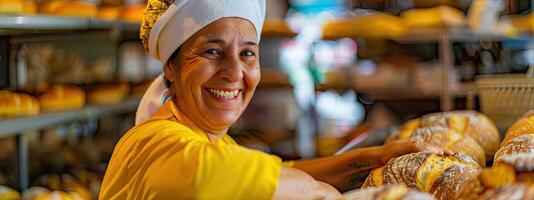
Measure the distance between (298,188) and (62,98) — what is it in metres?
2.40

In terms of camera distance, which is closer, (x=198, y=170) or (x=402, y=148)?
(x=198, y=170)

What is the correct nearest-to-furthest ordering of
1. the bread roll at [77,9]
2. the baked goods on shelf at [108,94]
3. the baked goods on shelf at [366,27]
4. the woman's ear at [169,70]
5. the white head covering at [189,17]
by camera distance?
1. the white head covering at [189,17]
2. the woman's ear at [169,70]
3. the bread roll at [77,9]
4. the baked goods on shelf at [108,94]
5. the baked goods on shelf at [366,27]

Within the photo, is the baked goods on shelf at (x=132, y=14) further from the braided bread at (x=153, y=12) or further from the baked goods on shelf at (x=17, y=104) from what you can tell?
the braided bread at (x=153, y=12)

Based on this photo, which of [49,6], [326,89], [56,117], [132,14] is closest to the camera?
[56,117]

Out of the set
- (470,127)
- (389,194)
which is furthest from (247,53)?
(470,127)

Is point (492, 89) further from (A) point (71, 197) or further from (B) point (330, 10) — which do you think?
(B) point (330, 10)

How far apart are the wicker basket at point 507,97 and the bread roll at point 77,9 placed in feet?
6.22

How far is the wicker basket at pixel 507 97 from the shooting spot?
89.0 inches

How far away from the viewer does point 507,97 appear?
2312 millimetres

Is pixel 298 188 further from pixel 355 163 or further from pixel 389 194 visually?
pixel 355 163

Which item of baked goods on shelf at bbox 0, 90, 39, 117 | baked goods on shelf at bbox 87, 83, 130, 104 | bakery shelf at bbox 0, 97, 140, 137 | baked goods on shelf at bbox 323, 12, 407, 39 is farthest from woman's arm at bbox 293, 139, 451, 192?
baked goods on shelf at bbox 323, 12, 407, 39

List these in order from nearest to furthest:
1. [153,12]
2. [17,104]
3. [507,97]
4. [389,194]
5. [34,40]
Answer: [389,194]
[153,12]
[507,97]
[17,104]
[34,40]

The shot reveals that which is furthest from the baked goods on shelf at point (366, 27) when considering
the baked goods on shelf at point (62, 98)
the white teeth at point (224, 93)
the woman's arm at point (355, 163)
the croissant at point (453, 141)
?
the white teeth at point (224, 93)

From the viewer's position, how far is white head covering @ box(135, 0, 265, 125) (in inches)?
57.7
